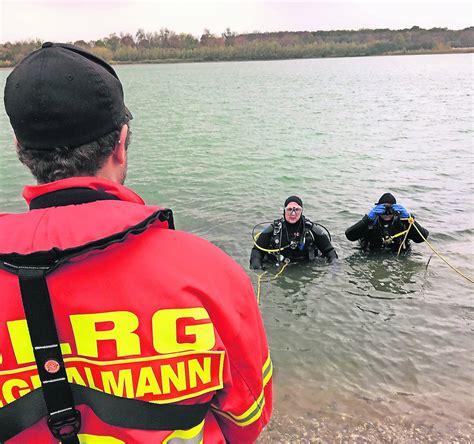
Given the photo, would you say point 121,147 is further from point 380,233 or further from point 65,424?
point 380,233

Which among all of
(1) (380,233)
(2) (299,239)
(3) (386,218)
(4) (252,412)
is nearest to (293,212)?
(2) (299,239)

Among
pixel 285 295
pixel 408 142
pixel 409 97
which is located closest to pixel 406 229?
pixel 285 295

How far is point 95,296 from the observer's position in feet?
3.50

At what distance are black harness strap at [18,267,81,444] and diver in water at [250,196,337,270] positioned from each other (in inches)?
224

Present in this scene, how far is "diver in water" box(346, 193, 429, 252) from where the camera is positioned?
7.05 metres

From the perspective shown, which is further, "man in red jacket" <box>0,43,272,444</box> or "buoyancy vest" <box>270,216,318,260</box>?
"buoyancy vest" <box>270,216,318,260</box>

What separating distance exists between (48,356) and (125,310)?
→ 0.23 m

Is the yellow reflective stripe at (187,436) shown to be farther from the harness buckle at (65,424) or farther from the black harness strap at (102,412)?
the harness buckle at (65,424)

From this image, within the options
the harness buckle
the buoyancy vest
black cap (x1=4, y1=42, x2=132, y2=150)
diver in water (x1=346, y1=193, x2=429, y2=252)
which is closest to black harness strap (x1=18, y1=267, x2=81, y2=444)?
the harness buckle

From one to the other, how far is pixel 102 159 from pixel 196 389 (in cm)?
70

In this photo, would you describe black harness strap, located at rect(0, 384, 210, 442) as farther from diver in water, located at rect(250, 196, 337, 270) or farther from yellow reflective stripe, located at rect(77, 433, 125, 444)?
diver in water, located at rect(250, 196, 337, 270)

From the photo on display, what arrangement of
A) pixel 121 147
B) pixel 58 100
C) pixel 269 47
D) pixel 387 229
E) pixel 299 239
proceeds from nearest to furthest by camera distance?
pixel 58 100 < pixel 121 147 < pixel 299 239 < pixel 387 229 < pixel 269 47

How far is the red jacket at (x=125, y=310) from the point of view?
1.06 metres

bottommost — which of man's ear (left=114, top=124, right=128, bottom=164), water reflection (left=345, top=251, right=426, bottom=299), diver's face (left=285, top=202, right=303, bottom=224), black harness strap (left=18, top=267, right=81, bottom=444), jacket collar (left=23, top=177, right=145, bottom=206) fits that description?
water reflection (left=345, top=251, right=426, bottom=299)
